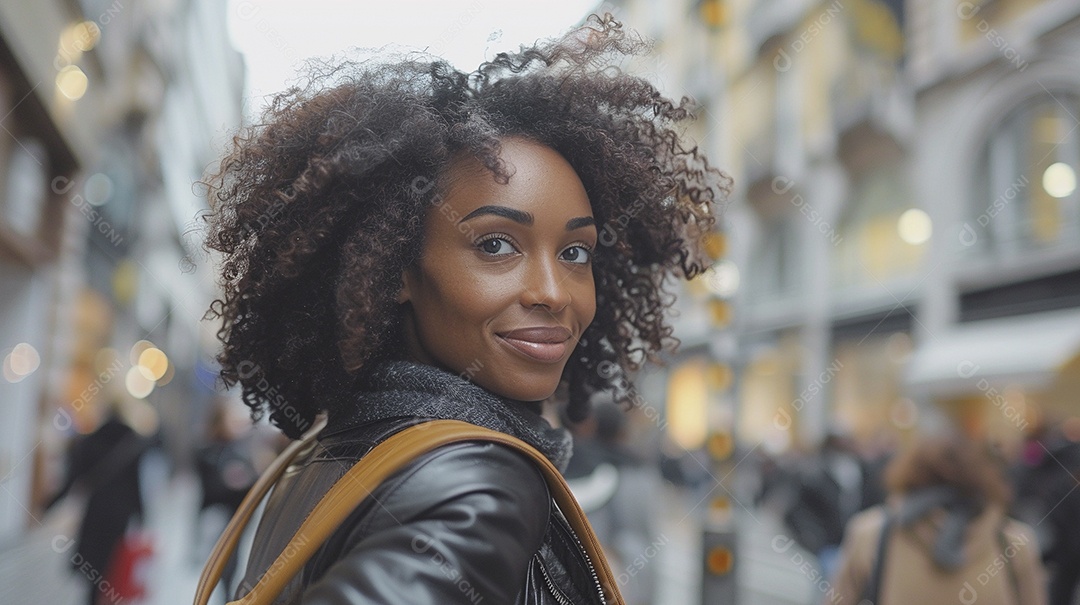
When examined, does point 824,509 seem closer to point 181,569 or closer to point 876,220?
point 181,569

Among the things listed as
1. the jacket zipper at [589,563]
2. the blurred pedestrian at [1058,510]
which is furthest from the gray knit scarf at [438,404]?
the blurred pedestrian at [1058,510]

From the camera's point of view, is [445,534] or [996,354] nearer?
[445,534]

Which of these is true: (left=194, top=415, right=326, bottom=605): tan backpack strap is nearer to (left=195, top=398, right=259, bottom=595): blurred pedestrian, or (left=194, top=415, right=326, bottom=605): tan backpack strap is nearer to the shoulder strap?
the shoulder strap

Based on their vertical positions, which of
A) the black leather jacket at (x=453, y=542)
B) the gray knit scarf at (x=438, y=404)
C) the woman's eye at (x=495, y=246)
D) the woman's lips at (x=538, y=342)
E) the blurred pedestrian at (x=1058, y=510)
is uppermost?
the woman's eye at (x=495, y=246)

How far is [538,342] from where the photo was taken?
1.42 m

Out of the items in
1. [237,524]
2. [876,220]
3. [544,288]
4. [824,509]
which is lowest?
[824,509]

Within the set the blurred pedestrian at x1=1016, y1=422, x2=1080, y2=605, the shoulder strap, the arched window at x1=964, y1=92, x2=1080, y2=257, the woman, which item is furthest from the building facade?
the woman

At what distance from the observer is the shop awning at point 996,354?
12.2m

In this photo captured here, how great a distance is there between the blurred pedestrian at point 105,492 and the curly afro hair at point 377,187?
189 inches

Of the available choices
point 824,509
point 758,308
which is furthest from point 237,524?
point 758,308

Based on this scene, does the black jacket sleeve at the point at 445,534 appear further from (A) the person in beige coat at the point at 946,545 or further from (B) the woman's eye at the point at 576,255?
(A) the person in beige coat at the point at 946,545

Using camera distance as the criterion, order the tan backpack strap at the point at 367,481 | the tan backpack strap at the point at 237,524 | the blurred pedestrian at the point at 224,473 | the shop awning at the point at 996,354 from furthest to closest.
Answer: the shop awning at the point at 996,354 < the blurred pedestrian at the point at 224,473 < the tan backpack strap at the point at 237,524 < the tan backpack strap at the point at 367,481

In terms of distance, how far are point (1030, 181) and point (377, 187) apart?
13.5m

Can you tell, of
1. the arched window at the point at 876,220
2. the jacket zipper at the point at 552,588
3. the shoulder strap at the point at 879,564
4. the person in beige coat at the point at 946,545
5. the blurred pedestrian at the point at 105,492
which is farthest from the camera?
the arched window at the point at 876,220
